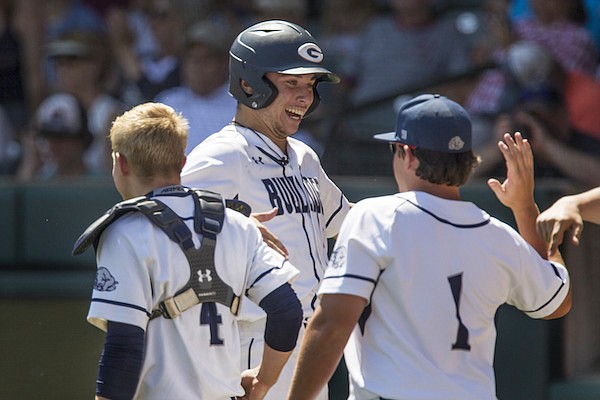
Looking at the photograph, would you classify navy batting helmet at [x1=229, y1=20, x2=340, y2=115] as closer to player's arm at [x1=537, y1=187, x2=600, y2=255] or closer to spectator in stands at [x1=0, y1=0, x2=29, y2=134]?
player's arm at [x1=537, y1=187, x2=600, y2=255]

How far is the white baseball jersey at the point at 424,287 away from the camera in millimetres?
2713

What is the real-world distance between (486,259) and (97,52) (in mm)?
5763

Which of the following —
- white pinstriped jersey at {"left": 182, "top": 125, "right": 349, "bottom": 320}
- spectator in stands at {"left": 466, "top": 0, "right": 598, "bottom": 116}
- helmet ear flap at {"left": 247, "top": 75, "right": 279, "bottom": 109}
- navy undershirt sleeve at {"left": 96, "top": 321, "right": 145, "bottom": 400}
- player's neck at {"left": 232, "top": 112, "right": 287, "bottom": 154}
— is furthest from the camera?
spectator in stands at {"left": 466, "top": 0, "right": 598, "bottom": 116}

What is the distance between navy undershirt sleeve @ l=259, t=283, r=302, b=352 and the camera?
2.83 meters

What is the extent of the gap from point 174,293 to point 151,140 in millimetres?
415

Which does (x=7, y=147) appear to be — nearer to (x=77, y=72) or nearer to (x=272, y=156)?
(x=77, y=72)

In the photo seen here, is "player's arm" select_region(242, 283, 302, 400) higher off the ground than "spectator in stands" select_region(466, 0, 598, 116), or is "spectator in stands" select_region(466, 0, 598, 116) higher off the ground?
"spectator in stands" select_region(466, 0, 598, 116)

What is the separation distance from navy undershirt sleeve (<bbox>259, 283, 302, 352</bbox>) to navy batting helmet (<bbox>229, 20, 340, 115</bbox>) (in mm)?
927

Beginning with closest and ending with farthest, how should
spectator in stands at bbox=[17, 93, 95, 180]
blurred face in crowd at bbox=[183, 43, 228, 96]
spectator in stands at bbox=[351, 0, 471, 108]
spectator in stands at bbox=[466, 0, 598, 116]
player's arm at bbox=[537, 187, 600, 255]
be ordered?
1. player's arm at bbox=[537, 187, 600, 255]
2. spectator in stands at bbox=[466, 0, 598, 116]
3. spectator in stands at bbox=[351, 0, 471, 108]
4. blurred face in crowd at bbox=[183, 43, 228, 96]
5. spectator in stands at bbox=[17, 93, 95, 180]

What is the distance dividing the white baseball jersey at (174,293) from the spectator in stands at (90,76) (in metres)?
4.50

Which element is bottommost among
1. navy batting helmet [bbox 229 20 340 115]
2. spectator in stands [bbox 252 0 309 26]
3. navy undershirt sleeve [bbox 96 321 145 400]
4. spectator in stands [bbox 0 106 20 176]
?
spectator in stands [bbox 0 106 20 176]

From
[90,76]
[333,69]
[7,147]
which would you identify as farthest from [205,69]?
[7,147]

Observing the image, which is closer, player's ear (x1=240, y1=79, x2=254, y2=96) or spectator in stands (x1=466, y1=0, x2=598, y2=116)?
player's ear (x1=240, y1=79, x2=254, y2=96)

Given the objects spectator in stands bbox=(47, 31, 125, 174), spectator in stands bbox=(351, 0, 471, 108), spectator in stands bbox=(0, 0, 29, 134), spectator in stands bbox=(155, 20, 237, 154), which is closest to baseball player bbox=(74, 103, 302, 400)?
spectator in stands bbox=(155, 20, 237, 154)
